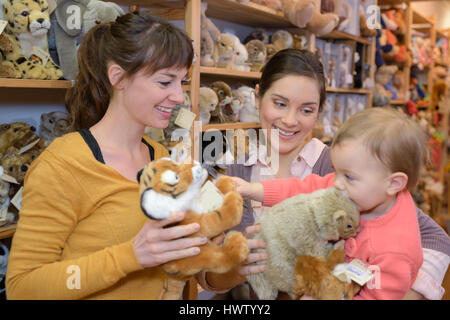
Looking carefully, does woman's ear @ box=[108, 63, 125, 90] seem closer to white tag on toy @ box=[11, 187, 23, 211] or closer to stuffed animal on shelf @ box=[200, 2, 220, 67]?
white tag on toy @ box=[11, 187, 23, 211]

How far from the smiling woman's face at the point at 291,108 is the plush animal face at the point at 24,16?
821 millimetres

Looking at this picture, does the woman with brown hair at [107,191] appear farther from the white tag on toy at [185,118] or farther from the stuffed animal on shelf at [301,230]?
the white tag on toy at [185,118]

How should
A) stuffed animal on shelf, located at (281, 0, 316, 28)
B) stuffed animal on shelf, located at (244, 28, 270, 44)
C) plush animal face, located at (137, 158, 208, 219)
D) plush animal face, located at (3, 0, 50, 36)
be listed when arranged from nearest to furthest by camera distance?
plush animal face, located at (137, 158, 208, 219) → plush animal face, located at (3, 0, 50, 36) → stuffed animal on shelf, located at (281, 0, 316, 28) → stuffed animal on shelf, located at (244, 28, 270, 44)

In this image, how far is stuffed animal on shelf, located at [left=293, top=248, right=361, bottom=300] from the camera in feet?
2.39

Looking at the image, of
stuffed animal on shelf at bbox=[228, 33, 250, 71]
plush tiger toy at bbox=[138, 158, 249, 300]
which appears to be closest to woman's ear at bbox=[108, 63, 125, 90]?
plush tiger toy at bbox=[138, 158, 249, 300]

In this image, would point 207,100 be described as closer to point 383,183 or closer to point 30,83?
point 30,83

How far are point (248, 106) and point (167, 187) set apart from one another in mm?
1625

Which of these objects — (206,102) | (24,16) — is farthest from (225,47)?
(24,16)

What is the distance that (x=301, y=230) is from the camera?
756mm

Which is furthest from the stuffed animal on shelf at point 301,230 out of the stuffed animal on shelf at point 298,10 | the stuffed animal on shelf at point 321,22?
the stuffed animal on shelf at point 321,22

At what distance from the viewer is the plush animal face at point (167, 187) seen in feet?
2.24

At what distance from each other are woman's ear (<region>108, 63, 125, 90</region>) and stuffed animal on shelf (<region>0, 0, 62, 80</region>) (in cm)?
49

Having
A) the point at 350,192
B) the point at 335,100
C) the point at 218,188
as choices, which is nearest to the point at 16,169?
the point at 218,188
